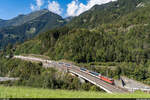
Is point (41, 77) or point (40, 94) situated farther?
point (41, 77)

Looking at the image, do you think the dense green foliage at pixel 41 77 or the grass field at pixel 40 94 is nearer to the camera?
the grass field at pixel 40 94

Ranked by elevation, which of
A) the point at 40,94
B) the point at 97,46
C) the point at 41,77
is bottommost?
the point at 41,77

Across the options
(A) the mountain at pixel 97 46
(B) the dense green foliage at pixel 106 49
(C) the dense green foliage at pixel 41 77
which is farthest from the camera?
(A) the mountain at pixel 97 46

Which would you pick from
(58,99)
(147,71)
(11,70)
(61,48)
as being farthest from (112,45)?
(58,99)

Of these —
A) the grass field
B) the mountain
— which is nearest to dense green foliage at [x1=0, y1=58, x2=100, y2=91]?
the grass field

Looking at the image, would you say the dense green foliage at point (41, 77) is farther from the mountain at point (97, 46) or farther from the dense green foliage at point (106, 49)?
the mountain at point (97, 46)

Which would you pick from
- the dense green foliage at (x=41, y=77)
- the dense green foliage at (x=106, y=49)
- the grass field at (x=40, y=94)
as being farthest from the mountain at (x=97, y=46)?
the grass field at (x=40, y=94)

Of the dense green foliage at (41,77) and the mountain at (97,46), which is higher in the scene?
the mountain at (97,46)

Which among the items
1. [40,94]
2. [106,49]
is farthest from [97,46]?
[40,94]

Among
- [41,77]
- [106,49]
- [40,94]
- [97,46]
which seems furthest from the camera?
[97,46]

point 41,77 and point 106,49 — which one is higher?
point 106,49

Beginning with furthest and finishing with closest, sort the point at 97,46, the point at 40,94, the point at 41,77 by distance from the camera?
the point at 97,46 < the point at 41,77 < the point at 40,94

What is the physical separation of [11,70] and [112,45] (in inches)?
3116

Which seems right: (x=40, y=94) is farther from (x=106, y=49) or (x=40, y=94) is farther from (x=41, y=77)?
(x=106, y=49)
